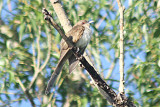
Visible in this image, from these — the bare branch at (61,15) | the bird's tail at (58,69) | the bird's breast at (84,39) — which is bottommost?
the bird's tail at (58,69)

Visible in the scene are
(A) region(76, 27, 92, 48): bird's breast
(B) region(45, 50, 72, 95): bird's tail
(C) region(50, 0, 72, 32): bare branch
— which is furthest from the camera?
(A) region(76, 27, 92, 48): bird's breast

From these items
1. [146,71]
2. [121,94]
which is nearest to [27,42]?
[146,71]

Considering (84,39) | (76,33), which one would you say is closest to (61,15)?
(76,33)

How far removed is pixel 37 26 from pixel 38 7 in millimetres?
414

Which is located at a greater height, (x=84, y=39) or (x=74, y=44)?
(x=84, y=39)

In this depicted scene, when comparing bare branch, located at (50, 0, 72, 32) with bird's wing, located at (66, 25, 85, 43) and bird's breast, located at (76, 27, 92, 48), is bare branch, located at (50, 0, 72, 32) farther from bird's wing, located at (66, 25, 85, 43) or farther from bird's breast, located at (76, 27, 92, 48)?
bird's breast, located at (76, 27, 92, 48)

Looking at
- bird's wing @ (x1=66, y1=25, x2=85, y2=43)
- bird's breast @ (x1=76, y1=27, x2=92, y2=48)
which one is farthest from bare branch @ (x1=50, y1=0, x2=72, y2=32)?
bird's breast @ (x1=76, y1=27, x2=92, y2=48)

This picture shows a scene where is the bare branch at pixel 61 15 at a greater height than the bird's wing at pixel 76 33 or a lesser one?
greater

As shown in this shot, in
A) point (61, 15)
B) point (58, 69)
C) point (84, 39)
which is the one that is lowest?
point (58, 69)

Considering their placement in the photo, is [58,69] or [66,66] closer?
[58,69]

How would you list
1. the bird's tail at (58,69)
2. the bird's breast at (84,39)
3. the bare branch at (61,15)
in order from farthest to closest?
1. the bird's breast at (84,39)
2. the bare branch at (61,15)
3. the bird's tail at (58,69)

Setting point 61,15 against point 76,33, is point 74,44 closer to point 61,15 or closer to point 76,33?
point 76,33

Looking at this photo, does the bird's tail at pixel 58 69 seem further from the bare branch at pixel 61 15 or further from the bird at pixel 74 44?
the bare branch at pixel 61 15

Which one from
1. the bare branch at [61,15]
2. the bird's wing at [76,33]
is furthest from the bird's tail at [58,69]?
the bare branch at [61,15]
